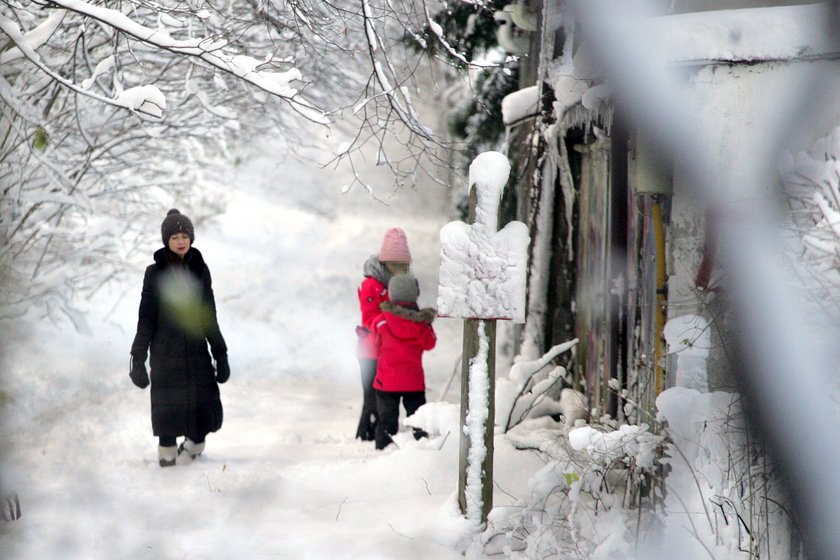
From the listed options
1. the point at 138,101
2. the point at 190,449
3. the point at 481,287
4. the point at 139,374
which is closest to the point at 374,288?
the point at 190,449

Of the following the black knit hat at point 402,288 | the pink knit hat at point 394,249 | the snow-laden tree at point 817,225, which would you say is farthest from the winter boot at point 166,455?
the snow-laden tree at point 817,225

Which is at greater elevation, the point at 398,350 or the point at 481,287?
the point at 481,287

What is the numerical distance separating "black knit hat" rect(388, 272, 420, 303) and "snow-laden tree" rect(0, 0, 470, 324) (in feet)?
3.09

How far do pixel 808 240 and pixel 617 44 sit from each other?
1269mm

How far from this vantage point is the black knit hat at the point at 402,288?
727cm

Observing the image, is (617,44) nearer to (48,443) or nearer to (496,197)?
(496,197)

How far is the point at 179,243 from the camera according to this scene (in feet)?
20.3

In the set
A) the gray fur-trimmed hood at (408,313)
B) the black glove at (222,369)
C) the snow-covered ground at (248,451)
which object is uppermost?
the gray fur-trimmed hood at (408,313)

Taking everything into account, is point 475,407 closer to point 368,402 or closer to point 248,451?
point 248,451

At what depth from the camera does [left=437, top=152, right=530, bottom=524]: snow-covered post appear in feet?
15.3

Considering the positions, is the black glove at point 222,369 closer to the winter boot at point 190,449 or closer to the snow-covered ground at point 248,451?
the winter boot at point 190,449

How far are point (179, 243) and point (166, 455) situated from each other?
1.39 m

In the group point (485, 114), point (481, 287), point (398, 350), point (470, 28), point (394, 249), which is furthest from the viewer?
point (485, 114)

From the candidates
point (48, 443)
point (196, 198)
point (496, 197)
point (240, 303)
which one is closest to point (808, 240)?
point (496, 197)
